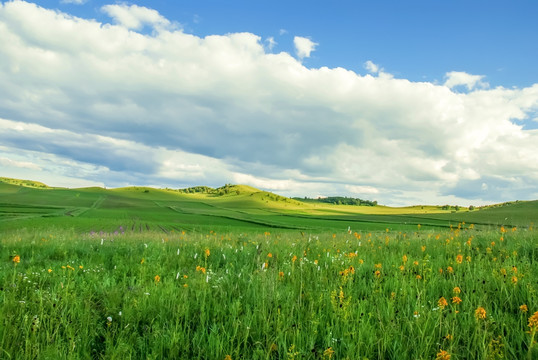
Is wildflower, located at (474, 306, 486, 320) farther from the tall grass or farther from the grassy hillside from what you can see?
the grassy hillside

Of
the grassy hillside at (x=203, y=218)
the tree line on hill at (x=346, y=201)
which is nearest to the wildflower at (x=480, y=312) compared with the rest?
the grassy hillside at (x=203, y=218)

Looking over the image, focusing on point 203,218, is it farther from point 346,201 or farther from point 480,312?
point 346,201

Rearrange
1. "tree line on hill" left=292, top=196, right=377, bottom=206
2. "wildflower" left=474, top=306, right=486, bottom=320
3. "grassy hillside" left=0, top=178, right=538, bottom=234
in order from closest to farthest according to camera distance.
Result: "wildflower" left=474, top=306, right=486, bottom=320
"grassy hillside" left=0, top=178, right=538, bottom=234
"tree line on hill" left=292, top=196, right=377, bottom=206

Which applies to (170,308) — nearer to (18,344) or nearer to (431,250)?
(18,344)

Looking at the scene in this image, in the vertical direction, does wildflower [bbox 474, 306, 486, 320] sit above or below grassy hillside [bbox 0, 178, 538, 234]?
above

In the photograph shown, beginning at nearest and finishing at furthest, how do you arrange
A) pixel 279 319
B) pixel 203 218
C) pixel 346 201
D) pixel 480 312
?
1. pixel 480 312
2. pixel 279 319
3. pixel 203 218
4. pixel 346 201

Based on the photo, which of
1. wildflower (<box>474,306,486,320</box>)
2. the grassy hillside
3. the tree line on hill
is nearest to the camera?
wildflower (<box>474,306,486,320</box>)

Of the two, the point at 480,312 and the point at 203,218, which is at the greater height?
the point at 480,312

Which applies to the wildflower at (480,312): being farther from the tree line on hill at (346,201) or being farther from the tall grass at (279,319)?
the tree line on hill at (346,201)

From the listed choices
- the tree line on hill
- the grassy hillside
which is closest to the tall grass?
the grassy hillside

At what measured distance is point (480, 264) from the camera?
16.3 ft

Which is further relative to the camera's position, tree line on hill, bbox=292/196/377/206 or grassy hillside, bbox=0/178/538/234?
tree line on hill, bbox=292/196/377/206

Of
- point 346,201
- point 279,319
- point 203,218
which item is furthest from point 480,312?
point 346,201

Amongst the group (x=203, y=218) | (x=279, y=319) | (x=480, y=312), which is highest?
(x=480, y=312)
